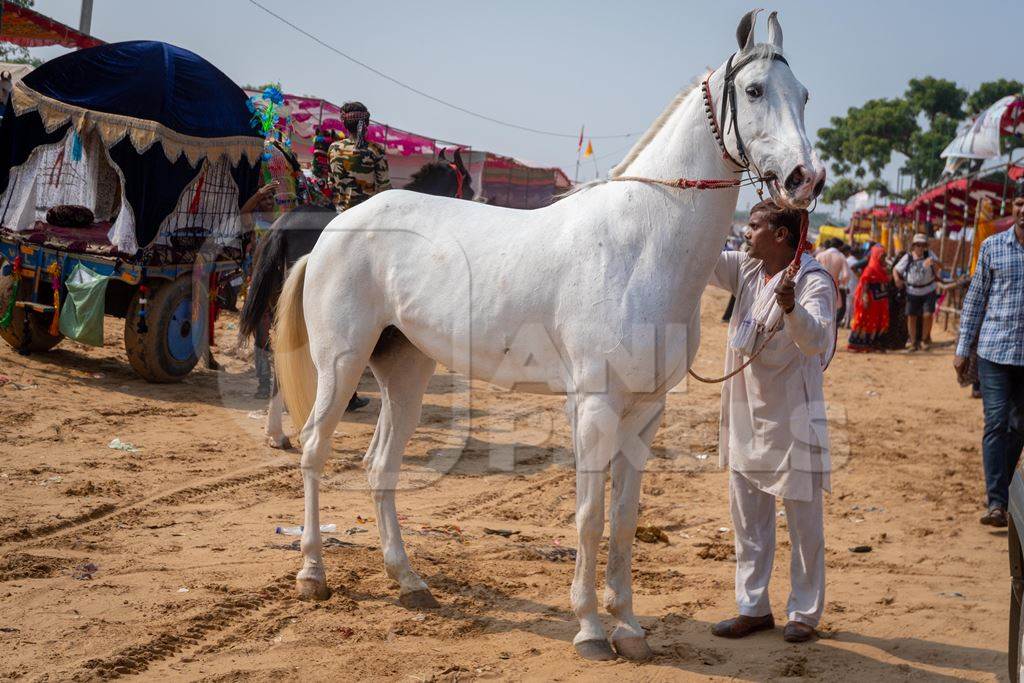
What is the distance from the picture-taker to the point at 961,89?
45.2m

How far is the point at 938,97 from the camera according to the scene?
149ft

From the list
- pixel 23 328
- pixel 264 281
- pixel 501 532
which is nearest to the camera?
pixel 501 532

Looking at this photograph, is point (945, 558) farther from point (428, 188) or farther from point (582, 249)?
point (428, 188)

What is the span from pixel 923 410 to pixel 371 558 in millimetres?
8037

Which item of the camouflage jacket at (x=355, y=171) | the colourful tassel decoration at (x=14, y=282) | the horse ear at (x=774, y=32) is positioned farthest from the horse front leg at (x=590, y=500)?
the colourful tassel decoration at (x=14, y=282)

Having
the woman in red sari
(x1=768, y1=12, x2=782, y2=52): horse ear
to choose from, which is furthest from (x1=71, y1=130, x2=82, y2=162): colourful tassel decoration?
the woman in red sari

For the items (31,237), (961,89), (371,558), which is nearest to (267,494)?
(371,558)

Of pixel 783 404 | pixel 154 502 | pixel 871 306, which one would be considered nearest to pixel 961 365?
pixel 783 404

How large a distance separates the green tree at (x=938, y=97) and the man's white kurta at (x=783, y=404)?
47.3 meters

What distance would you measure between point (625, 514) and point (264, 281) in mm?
3821

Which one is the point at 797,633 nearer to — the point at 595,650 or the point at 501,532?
the point at 595,650

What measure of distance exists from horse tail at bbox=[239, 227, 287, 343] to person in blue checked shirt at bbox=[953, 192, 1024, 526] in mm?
4909

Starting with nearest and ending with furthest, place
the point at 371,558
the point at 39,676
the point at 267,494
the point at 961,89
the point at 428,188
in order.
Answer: the point at 39,676 < the point at 371,558 < the point at 267,494 < the point at 428,188 < the point at 961,89

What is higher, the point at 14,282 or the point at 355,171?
the point at 355,171
